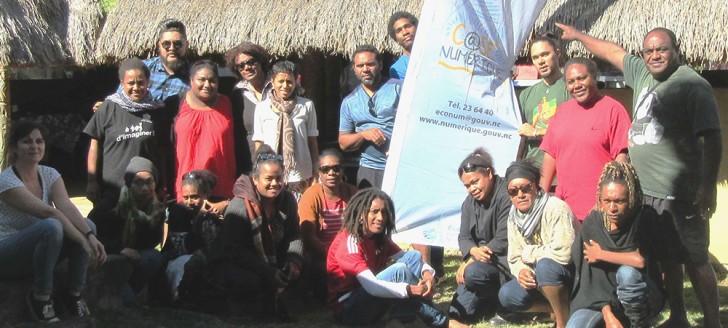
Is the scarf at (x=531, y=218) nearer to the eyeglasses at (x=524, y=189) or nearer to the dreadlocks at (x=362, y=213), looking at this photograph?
the eyeglasses at (x=524, y=189)

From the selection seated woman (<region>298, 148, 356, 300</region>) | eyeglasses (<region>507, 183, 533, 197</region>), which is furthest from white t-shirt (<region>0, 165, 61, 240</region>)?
eyeglasses (<region>507, 183, 533, 197</region>)

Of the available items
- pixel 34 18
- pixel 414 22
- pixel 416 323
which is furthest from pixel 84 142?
pixel 416 323

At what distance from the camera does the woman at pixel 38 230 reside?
17.7ft

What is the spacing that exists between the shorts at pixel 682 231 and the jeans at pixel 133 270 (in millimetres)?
2858

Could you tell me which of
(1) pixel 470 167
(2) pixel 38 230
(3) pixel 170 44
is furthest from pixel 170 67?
(1) pixel 470 167

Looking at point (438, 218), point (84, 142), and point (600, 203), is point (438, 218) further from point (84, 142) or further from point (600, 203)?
point (84, 142)

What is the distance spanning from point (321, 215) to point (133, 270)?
1202mm

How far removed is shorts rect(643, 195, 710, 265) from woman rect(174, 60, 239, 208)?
2583 millimetres

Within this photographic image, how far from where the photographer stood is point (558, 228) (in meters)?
5.60

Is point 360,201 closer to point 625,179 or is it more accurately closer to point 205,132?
point 205,132

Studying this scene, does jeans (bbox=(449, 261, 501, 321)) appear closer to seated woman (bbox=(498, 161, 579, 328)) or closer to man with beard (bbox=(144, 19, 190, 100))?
seated woman (bbox=(498, 161, 579, 328))

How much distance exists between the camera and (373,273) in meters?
5.95

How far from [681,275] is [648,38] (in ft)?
4.36

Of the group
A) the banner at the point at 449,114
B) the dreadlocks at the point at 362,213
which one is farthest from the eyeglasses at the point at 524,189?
the banner at the point at 449,114
